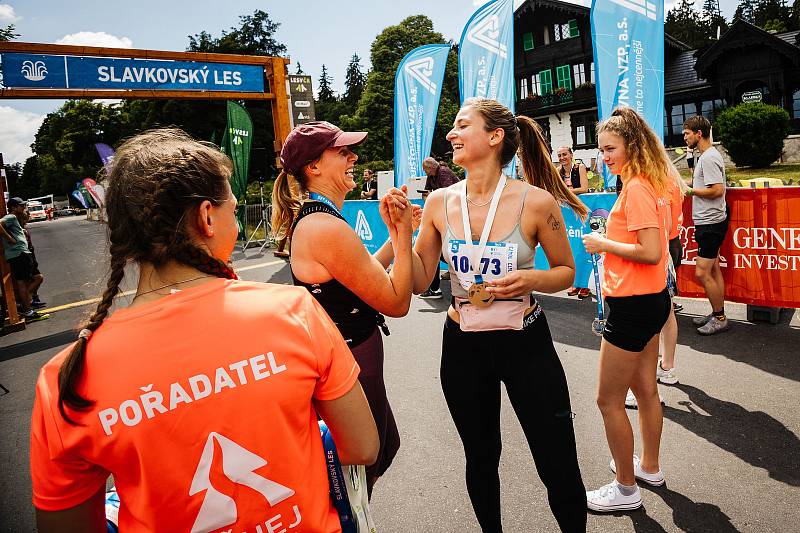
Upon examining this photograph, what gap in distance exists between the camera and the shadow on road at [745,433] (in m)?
2.96

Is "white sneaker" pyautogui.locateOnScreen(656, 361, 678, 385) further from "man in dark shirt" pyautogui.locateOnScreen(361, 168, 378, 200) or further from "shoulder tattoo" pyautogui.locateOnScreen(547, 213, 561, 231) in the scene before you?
"man in dark shirt" pyautogui.locateOnScreen(361, 168, 378, 200)

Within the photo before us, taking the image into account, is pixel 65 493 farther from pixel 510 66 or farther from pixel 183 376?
pixel 510 66

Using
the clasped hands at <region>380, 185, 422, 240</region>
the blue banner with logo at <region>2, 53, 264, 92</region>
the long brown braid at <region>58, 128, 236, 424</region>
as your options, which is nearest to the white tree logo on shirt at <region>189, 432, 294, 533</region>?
the long brown braid at <region>58, 128, 236, 424</region>

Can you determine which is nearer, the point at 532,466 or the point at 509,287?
the point at 509,287

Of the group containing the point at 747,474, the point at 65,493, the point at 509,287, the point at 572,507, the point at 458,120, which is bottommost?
the point at 747,474

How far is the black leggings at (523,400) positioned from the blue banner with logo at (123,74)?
8846 mm

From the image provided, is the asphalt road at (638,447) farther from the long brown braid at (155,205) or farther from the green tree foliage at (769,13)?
the green tree foliage at (769,13)

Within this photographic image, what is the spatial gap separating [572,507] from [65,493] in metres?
1.93

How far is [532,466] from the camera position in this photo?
3.13 meters

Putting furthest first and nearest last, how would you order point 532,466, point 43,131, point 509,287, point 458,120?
1. point 43,131
2. point 532,466
3. point 458,120
4. point 509,287

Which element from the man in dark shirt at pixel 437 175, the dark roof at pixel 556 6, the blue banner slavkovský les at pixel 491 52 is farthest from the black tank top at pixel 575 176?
the dark roof at pixel 556 6

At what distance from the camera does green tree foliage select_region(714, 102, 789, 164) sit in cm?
1984

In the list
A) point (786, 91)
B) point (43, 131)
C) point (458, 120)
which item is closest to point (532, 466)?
point (458, 120)

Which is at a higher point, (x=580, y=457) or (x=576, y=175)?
(x=576, y=175)
